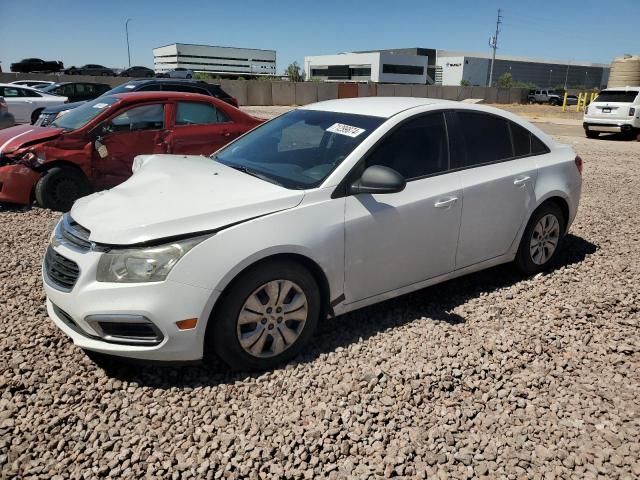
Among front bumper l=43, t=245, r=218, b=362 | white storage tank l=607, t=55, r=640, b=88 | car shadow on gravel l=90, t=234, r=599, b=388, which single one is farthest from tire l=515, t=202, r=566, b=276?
white storage tank l=607, t=55, r=640, b=88

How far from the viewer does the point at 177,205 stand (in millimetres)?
2982

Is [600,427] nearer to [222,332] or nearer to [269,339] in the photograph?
[269,339]

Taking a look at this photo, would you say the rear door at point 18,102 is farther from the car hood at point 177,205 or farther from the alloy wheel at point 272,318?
the alloy wheel at point 272,318

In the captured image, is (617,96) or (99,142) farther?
(617,96)

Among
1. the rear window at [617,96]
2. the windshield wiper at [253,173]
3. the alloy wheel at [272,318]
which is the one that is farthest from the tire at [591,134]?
the alloy wheel at [272,318]

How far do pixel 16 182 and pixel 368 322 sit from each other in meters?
5.11

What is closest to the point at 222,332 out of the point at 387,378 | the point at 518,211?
the point at 387,378

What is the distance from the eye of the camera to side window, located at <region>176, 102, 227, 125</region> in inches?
283

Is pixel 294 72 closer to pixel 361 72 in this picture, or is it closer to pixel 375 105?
pixel 361 72

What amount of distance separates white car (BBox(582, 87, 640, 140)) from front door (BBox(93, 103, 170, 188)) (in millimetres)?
16034

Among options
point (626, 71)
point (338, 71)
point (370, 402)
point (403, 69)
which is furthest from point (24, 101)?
point (338, 71)

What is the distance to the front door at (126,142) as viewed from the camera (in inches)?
264

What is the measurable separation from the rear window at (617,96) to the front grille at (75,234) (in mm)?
18798

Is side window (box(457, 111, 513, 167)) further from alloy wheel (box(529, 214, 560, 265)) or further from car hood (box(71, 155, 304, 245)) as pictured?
car hood (box(71, 155, 304, 245))
